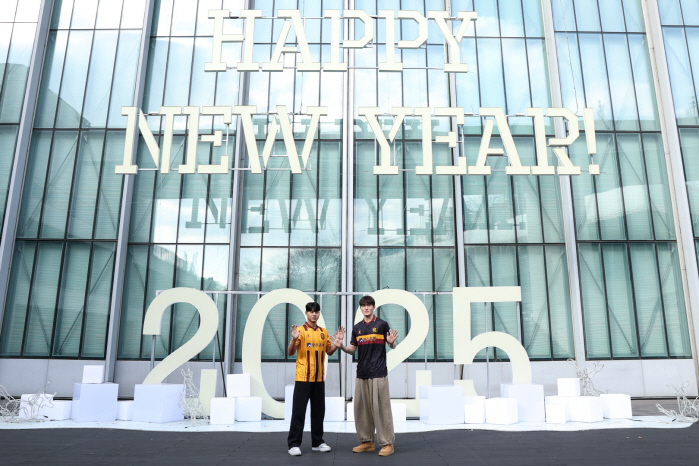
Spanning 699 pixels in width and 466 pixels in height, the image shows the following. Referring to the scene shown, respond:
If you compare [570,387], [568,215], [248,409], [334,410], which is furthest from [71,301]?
[568,215]

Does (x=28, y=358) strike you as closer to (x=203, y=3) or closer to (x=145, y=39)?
(x=145, y=39)

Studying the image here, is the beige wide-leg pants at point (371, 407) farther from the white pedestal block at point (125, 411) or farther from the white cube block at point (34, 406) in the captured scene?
the white cube block at point (34, 406)

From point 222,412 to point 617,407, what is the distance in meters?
7.94

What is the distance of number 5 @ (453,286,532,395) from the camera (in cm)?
1063

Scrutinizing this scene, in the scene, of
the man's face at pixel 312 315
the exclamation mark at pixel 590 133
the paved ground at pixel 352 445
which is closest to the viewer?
the paved ground at pixel 352 445

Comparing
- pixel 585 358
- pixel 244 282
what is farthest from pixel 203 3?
pixel 585 358

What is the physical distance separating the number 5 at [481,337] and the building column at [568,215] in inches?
195

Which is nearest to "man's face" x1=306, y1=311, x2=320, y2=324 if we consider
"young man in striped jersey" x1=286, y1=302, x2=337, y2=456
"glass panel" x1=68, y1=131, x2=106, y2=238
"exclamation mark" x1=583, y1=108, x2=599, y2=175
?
"young man in striped jersey" x1=286, y1=302, x2=337, y2=456

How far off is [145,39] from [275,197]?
698 centimetres

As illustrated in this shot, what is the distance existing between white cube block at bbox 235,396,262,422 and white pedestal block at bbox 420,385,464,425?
3.31 meters

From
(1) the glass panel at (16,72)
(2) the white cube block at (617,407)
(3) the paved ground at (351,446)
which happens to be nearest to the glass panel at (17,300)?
(1) the glass panel at (16,72)

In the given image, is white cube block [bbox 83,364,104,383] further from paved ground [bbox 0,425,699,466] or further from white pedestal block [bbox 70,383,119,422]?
paved ground [bbox 0,425,699,466]

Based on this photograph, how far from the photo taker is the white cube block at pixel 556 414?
9375mm

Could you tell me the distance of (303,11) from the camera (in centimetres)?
1722
